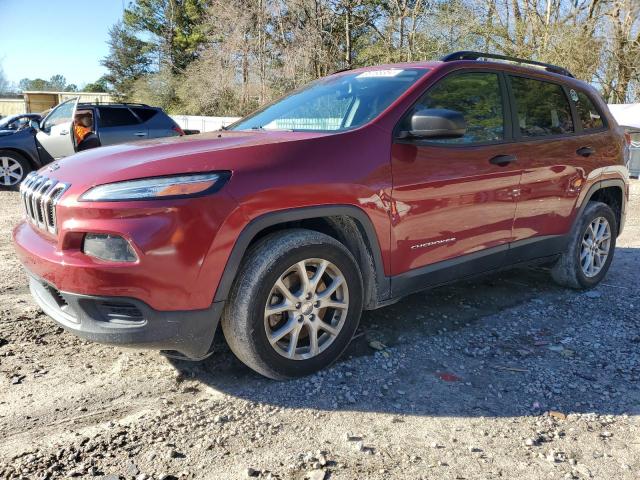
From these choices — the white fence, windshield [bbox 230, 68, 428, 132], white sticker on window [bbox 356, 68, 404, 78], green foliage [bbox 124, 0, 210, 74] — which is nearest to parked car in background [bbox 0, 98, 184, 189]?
windshield [bbox 230, 68, 428, 132]

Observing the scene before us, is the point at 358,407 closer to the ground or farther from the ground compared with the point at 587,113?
closer to the ground

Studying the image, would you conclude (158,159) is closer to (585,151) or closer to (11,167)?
(585,151)

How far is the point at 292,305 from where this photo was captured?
9.30 feet

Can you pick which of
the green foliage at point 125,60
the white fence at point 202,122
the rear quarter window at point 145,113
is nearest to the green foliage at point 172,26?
the green foliage at point 125,60

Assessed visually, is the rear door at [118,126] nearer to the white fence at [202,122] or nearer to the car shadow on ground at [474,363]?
the car shadow on ground at [474,363]

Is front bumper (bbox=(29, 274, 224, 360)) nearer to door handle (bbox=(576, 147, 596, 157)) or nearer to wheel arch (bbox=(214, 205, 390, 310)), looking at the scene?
wheel arch (bbox=(214, 205, 390, 310))

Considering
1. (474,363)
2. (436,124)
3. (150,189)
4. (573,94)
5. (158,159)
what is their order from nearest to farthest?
(150,189) < (158,159) < (436,124) < (474,363) < (573,94)

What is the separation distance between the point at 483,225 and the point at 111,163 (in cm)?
240

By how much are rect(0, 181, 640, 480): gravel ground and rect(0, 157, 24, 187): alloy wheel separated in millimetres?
7501

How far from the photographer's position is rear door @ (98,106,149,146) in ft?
33.1

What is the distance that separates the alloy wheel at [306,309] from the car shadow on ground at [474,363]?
0.68 feet

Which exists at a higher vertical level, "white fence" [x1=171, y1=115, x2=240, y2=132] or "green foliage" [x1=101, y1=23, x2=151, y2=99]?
"green foliage" [x1=101, y1=23, x2=151, y2=99]

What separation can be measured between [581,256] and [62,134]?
29.2 feet

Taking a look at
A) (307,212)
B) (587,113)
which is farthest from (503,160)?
(307,212)
